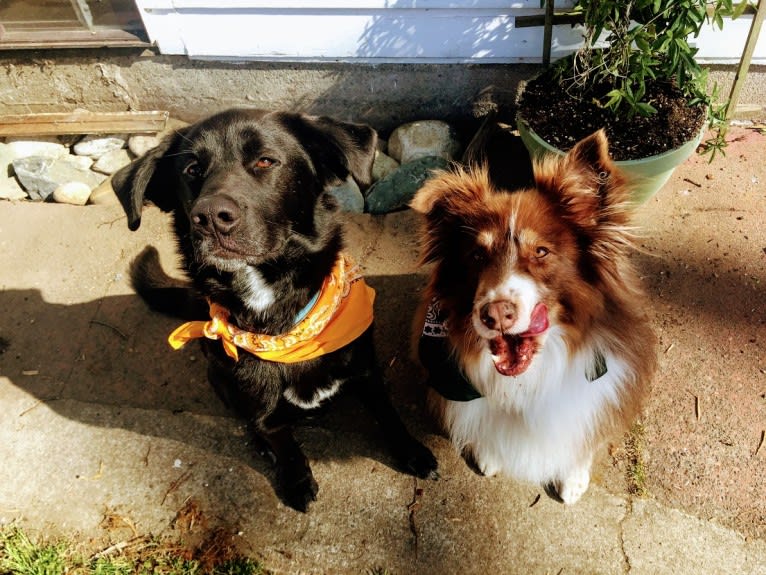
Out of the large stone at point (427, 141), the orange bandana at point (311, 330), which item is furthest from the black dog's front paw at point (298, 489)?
the large stone at point (427, 141)

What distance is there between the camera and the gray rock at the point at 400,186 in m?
3.96

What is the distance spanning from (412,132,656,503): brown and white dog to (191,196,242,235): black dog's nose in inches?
25.4

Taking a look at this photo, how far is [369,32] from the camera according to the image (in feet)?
12.8

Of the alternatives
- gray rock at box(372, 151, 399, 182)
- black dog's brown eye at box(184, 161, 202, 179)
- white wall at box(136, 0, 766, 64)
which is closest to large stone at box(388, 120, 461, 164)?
gray rock at box(372, 151, 399, 182)

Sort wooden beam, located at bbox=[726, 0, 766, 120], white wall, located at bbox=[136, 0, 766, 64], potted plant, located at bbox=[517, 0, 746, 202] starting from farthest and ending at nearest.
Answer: white wall, located at bbox=[136, 0, 766, 64] → wooden beam, located at bbox=[726, 0, 766, 120] → potted plant, located at bbox=[517, 0, 746, 202]

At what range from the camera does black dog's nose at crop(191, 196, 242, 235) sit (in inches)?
75.3

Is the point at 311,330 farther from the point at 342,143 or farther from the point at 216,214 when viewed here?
the point at 342,143

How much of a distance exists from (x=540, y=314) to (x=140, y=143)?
3.75 meters

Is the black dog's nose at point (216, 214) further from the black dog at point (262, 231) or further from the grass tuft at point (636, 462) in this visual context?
the grass tuft at point (636, 462)

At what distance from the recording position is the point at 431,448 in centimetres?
285

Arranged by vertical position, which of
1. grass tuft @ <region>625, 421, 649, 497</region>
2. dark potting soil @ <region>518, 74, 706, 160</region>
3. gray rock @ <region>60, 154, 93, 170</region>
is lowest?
grass tuft @ <region>625, 421, 649, 497</region>

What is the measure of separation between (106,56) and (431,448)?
12.2ft

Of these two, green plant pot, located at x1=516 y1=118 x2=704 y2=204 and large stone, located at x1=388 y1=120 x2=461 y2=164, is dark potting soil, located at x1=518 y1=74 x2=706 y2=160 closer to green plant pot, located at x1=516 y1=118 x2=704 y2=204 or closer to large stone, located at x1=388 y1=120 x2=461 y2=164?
green plant pot, located at x1=516 y1=118 x2=704 y2=204

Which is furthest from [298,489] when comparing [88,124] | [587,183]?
[88,124]
